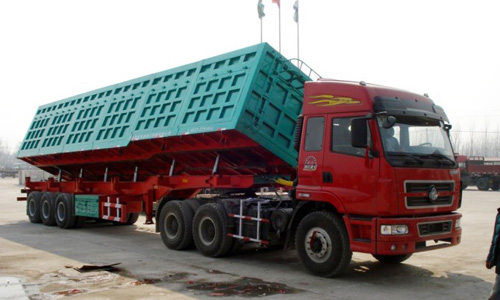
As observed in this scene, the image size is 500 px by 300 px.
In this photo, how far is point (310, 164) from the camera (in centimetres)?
820

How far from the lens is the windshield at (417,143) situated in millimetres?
7391

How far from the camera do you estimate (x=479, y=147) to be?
327 ft

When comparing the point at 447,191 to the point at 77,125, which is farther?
the point at 77,125

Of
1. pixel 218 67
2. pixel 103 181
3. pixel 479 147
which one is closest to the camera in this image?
pixel 218 67

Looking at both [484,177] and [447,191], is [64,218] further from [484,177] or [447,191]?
[484,177]

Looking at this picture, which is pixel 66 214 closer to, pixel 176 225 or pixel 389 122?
pixel 176 225

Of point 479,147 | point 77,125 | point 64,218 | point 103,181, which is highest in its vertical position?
point 479,147

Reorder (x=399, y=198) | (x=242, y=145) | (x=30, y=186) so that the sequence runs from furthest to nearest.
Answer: (x=30, y=186) < (x=242, y=145) < (x=399, y=198)

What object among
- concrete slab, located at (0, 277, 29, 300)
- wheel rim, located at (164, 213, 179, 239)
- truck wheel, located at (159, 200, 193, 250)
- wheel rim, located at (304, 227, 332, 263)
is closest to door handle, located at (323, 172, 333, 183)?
wheel rim, located at (304, 227, 332, 263)

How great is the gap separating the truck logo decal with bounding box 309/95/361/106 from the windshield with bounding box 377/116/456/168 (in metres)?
0.56

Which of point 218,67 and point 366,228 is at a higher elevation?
point 218,67

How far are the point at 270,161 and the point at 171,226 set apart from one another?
269cm

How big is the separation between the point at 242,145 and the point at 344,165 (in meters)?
2.53

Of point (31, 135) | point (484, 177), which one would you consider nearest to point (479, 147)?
point (484, 177)
